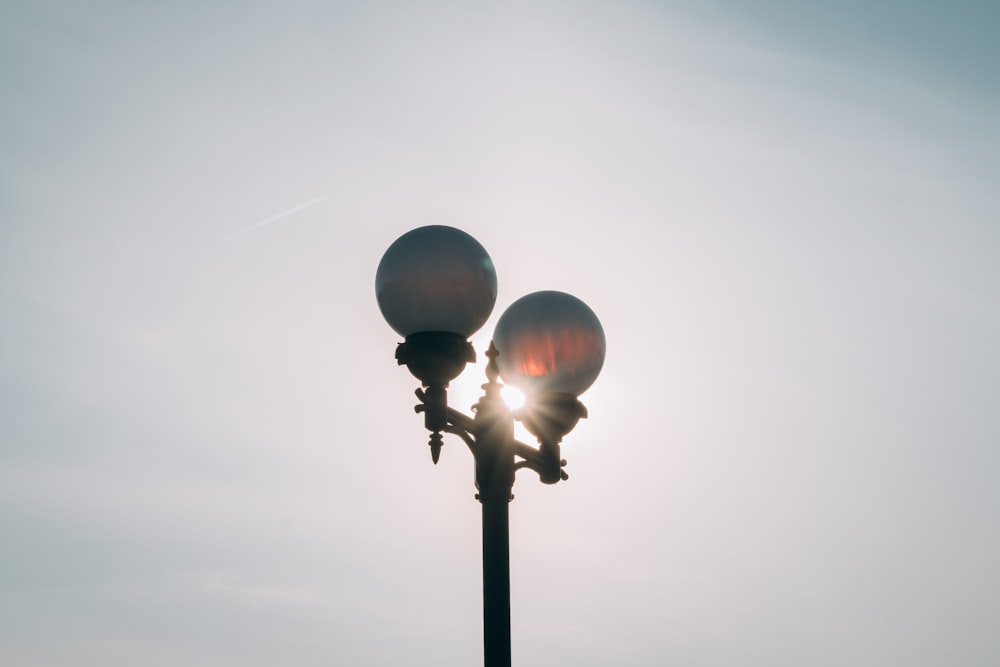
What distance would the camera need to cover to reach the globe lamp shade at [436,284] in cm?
566

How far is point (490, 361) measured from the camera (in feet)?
20.2

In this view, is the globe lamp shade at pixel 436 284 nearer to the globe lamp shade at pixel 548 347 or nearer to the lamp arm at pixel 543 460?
the globe lamp shade at pixel 548 347

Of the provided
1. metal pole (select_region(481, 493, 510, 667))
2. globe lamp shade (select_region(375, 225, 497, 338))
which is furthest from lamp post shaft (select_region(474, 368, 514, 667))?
globe lamp shade (select_region(375, 225, 497, 338))

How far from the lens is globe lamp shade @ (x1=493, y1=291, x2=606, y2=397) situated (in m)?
6.20

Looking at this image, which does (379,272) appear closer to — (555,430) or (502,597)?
(555,430)

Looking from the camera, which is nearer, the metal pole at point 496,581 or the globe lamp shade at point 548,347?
the metal pole at point 496,581

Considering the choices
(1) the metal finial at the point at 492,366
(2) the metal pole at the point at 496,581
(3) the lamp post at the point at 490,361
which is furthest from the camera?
(1) the metal finial at the point at 492,366

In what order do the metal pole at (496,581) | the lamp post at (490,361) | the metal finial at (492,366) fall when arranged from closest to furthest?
the metal pole at (496,581), the lamp post at (490,361), the metal finial at (492,366)

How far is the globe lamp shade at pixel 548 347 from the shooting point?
6.20 metres

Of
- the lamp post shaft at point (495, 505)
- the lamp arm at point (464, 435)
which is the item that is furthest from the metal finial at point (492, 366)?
the lamp arm at point (464, 435)

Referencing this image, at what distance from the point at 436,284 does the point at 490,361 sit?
0.70 m

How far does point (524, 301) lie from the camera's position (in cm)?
634

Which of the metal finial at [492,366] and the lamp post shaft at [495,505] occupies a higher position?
the metal finial at [492,366]

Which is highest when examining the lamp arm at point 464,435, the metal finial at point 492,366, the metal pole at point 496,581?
the metal finial at point 492,366
